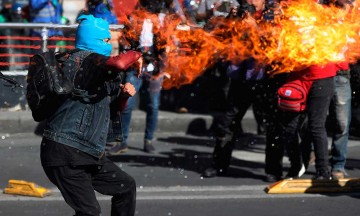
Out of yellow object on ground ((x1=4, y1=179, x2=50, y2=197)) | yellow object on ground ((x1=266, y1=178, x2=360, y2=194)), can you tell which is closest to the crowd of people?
yellow object on ground ((x1=266, y1=178, x2=360, y2=194))

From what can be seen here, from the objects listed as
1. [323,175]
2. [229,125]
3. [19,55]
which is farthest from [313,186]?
[19,55]

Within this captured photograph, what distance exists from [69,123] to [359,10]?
12.1ft

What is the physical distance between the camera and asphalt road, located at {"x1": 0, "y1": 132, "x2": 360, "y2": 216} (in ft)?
28.0

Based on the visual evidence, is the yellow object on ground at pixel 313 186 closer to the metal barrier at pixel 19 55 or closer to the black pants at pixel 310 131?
the black pants at pixel 310 131

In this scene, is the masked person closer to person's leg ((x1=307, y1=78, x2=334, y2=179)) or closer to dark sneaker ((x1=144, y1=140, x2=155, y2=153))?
person's leg ((x1=307, y1=78, x2=334, y2=179))

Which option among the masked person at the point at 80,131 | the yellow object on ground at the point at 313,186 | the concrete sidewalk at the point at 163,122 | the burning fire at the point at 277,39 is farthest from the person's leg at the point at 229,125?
the masked person at the point at 80,131

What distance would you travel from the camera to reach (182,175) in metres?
10.2

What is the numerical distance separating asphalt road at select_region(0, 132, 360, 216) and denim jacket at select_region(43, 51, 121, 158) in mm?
1985

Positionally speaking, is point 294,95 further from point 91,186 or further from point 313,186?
point 91,186

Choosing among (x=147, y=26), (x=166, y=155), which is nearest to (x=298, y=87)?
(x=147, y=26)

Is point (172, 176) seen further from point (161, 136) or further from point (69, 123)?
point (69, 123)

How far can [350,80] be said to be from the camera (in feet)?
34.7

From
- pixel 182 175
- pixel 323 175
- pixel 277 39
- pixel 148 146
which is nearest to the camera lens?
pixel 277 39

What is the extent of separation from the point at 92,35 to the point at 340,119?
3965 mm
